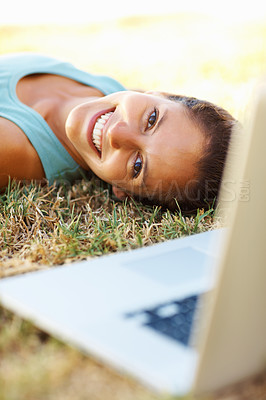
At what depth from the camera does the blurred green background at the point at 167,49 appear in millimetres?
3014

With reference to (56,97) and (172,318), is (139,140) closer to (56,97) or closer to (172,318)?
(56,97)

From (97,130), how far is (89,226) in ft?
1.16

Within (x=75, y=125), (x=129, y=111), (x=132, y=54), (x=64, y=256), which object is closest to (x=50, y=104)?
(x=75, y=125)

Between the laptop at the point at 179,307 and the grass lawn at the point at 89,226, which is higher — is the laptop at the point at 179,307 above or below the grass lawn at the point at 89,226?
above

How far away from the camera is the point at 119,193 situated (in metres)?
1.75

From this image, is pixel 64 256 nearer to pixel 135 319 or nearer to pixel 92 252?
pixel 92 252

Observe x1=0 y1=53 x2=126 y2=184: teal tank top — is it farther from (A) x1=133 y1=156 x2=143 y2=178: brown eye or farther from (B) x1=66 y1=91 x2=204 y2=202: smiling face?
(A) x1=133 y1=156 x2=143 y2=178: brown eye

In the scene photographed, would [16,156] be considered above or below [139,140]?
below

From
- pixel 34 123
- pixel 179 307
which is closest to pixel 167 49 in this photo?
pixel 34 123

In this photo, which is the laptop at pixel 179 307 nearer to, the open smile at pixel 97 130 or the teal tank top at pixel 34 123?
the open smile at pixel 97 130

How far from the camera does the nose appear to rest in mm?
1574

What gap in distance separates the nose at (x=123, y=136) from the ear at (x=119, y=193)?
0.62 feet

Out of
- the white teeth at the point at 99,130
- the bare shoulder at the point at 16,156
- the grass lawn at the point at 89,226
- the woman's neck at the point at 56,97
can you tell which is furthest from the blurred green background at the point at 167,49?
the bare shoulder at the point at 16,156

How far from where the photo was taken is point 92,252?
4.22 feet
